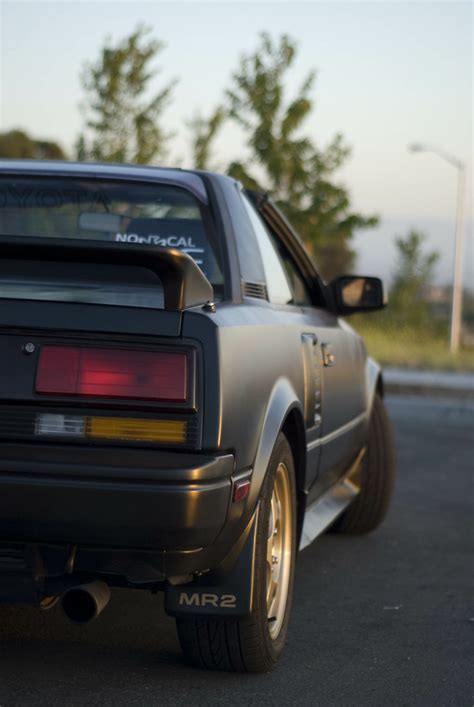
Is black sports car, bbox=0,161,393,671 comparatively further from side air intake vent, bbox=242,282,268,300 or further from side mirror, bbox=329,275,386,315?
side mirror, bbox=329,275,386,315

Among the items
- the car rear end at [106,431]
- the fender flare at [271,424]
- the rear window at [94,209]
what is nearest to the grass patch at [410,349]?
the rear window at [94,209]

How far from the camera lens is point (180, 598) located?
3.62 m

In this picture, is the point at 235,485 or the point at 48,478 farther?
the point at 235,485

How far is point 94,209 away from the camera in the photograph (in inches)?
185

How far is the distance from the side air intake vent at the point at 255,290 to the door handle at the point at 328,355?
0.67m

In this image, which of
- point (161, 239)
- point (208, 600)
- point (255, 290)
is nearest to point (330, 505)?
point (255, 290)

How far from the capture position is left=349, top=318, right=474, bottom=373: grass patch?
23234 millimetres

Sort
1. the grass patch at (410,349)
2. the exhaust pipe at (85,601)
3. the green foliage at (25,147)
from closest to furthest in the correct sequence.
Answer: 1. the exhaust pipe at (85,601)
2. the grass patch at (410,349)
3. the green foliage at (25,147)

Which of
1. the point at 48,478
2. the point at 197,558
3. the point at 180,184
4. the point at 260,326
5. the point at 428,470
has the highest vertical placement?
the point at 180,184

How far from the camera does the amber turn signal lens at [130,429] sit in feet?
10.8

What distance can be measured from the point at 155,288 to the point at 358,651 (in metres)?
1.55

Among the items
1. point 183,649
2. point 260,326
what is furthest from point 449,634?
point 260,326

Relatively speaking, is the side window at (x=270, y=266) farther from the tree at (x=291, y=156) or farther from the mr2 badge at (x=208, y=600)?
the tree at (x=291, y=156)

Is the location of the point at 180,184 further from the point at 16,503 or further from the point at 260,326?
the point at 16,503
